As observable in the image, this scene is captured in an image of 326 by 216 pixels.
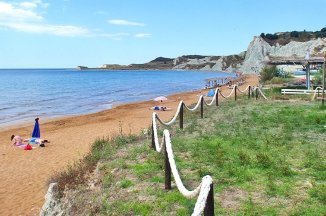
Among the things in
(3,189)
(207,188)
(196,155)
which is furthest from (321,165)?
(3,189)

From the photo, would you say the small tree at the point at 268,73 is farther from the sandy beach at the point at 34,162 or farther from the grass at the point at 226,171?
the grass at the point at 226,171

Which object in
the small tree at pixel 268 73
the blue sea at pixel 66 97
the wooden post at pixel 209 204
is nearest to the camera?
the wooden post at pixel 209 204

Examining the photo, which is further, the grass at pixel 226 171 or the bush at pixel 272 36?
the bush at pixel 272 36

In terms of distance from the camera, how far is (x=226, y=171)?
8.28m

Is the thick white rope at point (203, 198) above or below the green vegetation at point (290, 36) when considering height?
below

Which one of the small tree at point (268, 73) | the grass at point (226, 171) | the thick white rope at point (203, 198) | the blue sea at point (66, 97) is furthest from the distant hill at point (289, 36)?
the thick white rope at point (203, 198)

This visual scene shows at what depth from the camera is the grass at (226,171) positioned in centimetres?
655

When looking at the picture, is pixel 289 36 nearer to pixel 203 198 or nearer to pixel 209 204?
pixel 209 204

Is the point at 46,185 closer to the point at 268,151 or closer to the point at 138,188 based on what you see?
the point at 138,188

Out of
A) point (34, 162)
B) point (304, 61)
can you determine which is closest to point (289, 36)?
point (304, 61)

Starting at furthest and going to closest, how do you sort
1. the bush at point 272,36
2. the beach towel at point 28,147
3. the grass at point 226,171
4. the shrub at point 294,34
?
the bush at point 272,36 < the shrub at point 294,34 < the beach towel at point 28,147 < the grass at point 226,171

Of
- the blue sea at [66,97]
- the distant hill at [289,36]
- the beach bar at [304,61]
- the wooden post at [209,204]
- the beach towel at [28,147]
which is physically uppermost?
the distant hill at [289,36]

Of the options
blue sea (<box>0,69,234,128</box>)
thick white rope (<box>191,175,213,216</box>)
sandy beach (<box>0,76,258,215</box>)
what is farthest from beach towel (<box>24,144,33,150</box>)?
Answer: thick white rope (<box>191,175,213,216</box>)

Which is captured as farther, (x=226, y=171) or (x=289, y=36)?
(x=289, y=36)
